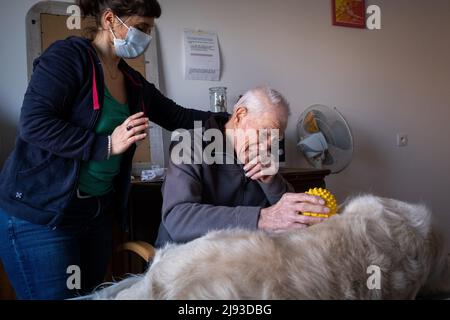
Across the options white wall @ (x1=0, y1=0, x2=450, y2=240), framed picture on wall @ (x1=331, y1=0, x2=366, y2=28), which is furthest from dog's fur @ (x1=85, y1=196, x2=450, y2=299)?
framed picture on wall @ (x1=331, y1=0, x2=366, y2=28)

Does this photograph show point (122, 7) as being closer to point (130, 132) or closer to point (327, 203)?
point (130, 132)

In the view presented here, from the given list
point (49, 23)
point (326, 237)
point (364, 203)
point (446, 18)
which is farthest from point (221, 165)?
point (446, 18)

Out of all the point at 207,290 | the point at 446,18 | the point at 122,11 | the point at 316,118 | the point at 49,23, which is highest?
the point at 446,18

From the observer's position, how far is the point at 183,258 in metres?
0.61

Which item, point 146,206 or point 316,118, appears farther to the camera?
point 316,118

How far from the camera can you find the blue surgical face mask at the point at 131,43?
117cm

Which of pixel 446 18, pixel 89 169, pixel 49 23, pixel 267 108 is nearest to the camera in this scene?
pixel 89 169

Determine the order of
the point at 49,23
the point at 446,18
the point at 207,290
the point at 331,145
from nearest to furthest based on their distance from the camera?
the point at 207,290, the point at 49,23, the point at 331,145, the point at 446,18

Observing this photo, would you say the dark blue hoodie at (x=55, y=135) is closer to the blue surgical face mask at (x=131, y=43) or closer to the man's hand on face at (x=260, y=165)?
the blue surgical face mask at (x=131, y=43)

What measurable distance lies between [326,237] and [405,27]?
2830 millimetres

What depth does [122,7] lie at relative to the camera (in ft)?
3.69

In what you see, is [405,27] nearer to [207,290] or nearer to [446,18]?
[446,18]

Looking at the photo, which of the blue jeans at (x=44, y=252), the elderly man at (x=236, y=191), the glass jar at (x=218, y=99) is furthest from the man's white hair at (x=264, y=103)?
the glass jar at (x=218, y=99)

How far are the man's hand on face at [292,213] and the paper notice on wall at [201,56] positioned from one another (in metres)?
1.26
